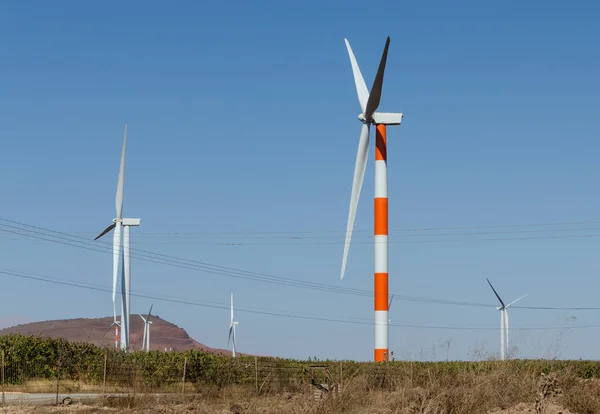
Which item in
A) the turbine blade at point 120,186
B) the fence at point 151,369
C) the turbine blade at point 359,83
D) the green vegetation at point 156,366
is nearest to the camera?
the fence at point 151,369

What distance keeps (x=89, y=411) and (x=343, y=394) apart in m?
11.5

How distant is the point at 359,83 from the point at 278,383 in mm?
24128

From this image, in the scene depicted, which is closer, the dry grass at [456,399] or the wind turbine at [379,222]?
the dry grass at [456,399]

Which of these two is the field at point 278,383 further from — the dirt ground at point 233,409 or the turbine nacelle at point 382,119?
the turbine nacelle at point 382,119

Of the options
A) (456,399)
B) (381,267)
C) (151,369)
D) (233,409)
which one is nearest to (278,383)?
(151,369)

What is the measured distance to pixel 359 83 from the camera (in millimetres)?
65938

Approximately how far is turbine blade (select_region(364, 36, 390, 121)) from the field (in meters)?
17.3

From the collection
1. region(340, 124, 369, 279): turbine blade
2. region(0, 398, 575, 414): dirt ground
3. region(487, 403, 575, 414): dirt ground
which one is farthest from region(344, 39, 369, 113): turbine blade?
region(487, 403, 575, 414): dirt ground

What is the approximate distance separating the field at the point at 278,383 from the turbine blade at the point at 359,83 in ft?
64.1

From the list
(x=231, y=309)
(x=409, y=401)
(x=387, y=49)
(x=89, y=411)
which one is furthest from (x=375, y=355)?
(x=231, y=309)

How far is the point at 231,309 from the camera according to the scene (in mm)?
107500

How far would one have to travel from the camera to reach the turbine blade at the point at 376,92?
56.4 metres

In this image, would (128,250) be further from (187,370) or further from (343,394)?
(343,394)

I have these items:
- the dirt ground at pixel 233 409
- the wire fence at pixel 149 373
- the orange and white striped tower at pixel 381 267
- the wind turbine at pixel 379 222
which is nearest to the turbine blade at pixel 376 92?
the wind turbine at pixel 379 222
